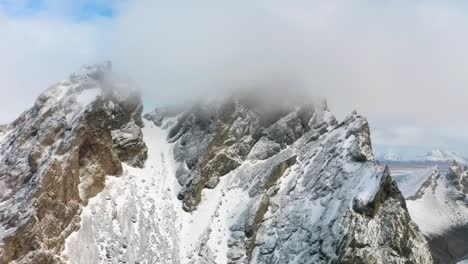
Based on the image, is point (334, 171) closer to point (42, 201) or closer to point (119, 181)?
point (119, 181)

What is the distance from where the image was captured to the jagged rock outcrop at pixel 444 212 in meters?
140

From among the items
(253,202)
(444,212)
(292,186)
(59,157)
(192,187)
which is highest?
(59,157)

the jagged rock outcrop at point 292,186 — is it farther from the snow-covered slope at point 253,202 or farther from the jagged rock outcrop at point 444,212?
the jagged rock outcrop at point 444,212

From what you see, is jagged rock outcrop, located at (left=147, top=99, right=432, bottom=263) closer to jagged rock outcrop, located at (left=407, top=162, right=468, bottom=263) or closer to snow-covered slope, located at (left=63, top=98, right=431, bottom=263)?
snow-covered slope, located at (left=63, top=98, right=431, bottom=263)

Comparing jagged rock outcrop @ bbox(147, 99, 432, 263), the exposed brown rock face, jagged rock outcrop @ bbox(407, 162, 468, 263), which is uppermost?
the exposed brown rock face

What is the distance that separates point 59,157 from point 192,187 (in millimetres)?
19553

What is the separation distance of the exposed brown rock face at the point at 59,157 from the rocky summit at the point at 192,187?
0.16 m

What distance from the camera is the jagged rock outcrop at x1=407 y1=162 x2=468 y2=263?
139750 millimetres


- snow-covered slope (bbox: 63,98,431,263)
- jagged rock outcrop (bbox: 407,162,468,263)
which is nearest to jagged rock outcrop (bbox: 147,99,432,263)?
snow-covered slope (bbox: 63,98,431,263)

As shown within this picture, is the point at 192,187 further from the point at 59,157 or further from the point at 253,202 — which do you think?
the point at 59,157

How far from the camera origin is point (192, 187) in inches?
3041

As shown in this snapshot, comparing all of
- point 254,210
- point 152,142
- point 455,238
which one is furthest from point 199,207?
point 455,238

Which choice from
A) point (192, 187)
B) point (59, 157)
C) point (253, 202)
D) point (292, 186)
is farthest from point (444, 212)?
point (59, 157)

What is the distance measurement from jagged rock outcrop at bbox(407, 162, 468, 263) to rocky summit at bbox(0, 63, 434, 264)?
69.9 m
